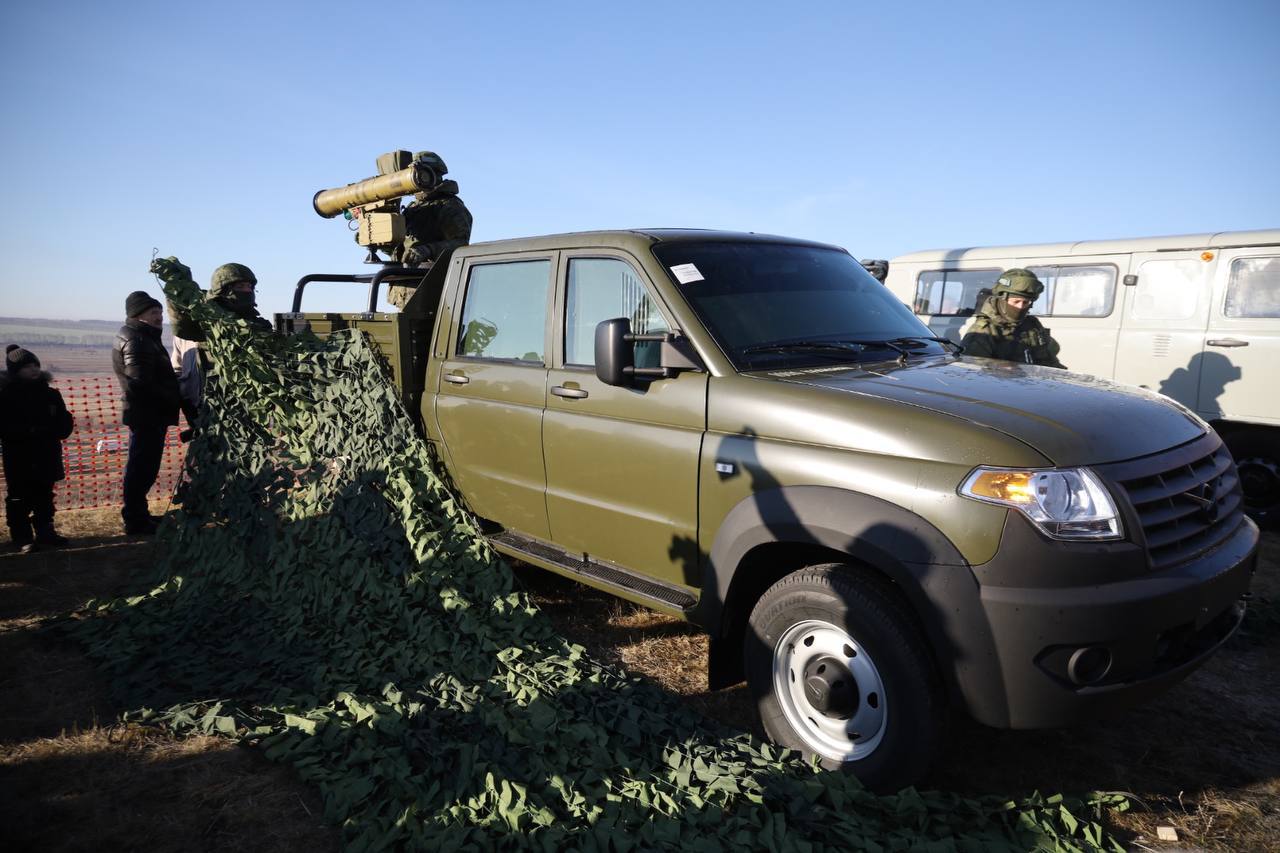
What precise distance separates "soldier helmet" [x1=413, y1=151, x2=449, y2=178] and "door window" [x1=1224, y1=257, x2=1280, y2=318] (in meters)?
7.74

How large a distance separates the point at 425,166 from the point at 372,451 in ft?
11.6

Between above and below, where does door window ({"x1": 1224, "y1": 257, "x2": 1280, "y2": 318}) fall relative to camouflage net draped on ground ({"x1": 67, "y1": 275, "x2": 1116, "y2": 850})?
above

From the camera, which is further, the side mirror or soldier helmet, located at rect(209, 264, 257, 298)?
soldier helmet, located at rect(209, 264, 257, 298)

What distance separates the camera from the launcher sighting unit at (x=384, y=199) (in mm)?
7164

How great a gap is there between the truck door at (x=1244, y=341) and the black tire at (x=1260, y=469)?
0.28 metres

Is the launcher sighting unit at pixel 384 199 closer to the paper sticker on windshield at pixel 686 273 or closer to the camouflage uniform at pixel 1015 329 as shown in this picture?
the paper sticker on windshield at pixel 686 273

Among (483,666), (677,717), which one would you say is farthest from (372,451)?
(677,717)

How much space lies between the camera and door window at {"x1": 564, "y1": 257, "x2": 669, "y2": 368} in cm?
364

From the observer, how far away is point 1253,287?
7.26 meters

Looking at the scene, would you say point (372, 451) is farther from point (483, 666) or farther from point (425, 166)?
point (425, 166)

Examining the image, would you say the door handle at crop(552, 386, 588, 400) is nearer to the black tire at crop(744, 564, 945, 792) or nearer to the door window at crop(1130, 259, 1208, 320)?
the black tire at crop(744, 564, 945, 792)

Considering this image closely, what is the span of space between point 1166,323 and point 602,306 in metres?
6.82

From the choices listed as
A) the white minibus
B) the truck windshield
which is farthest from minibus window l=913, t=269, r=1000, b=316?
the truck windshield

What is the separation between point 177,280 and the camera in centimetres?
528
